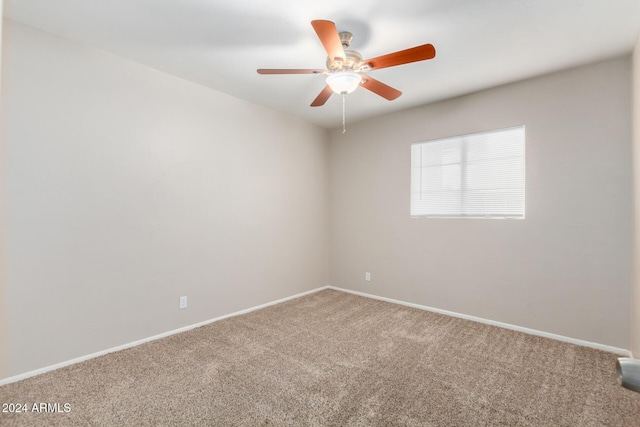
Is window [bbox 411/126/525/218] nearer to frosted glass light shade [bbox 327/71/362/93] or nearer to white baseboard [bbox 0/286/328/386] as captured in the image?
frosted glass light shade [bbox 327/71/362/93]

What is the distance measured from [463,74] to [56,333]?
4.03 meters

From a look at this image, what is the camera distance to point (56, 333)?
7.87 ft

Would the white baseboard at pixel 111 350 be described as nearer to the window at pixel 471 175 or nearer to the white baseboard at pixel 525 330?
the white baseboard at pixel 525 330

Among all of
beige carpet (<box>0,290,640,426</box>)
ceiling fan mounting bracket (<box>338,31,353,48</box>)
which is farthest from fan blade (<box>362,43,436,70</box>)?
beige carpet (<box>0,290,640,426</box>)

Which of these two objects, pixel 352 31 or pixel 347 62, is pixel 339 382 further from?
pixel 352 31

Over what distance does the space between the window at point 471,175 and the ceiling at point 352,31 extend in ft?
2.13

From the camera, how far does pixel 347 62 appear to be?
222cm

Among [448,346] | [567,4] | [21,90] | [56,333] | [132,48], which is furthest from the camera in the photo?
[448,346]

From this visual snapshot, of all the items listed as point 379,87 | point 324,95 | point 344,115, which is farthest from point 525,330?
point 344,115

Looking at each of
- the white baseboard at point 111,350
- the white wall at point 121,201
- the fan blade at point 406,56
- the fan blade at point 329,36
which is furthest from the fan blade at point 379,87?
the white baseboard at point 111,350

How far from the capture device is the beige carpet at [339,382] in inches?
74.7

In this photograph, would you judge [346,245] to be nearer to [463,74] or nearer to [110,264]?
[463,74]

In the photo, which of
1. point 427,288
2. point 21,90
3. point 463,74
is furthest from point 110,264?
point 463,74

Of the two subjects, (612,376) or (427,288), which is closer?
(612,376)
